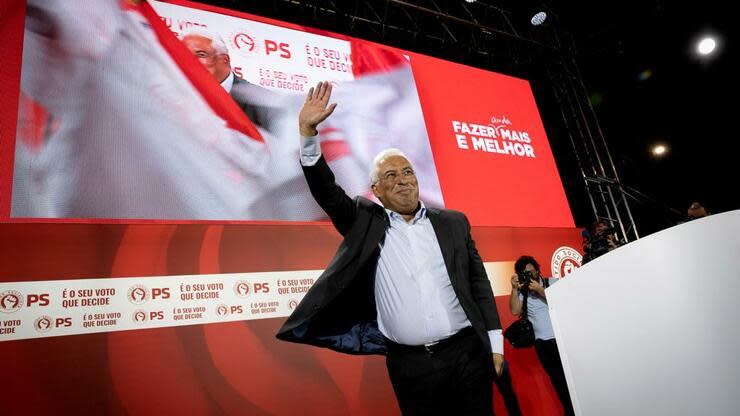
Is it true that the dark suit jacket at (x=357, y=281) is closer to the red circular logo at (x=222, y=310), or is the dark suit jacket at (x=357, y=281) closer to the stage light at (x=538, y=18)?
the red circular logo at (x=222, y=310)

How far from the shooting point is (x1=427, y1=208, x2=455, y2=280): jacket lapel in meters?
2.08

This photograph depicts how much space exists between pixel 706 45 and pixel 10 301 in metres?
10.2

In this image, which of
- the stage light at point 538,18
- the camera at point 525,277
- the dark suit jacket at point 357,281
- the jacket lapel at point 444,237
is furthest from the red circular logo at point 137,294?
the stage light at point 538,18

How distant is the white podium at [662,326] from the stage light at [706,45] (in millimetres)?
9319

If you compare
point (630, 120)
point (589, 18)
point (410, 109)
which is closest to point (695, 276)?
point (410, 109)

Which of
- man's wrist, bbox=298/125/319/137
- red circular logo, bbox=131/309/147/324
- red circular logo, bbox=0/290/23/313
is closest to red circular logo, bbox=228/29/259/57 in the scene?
red circular logo, bbox=131/309/147/324

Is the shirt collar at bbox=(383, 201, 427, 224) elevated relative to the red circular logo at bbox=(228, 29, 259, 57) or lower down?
lower down

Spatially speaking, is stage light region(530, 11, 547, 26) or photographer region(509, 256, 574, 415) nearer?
photographer region(509, 256, 574, 415)

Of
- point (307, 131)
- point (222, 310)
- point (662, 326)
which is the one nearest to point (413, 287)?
point (307, 131)

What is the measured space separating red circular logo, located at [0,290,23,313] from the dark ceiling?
11.5ft

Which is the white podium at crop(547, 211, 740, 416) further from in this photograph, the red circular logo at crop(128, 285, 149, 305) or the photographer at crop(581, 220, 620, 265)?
the photographer at crop(581, 220, 620, 265)

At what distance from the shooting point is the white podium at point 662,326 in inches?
33.1

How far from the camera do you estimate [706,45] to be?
8.28 m

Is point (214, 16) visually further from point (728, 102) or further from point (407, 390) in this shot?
point (728, 102)
